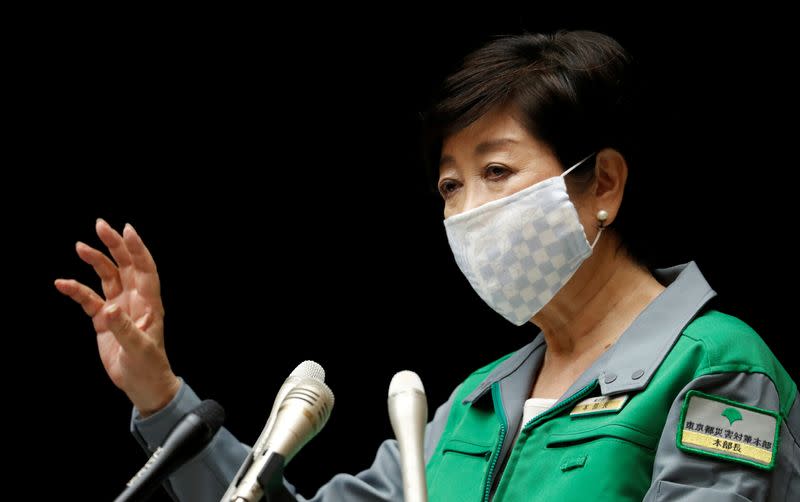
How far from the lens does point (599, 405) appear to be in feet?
6.81

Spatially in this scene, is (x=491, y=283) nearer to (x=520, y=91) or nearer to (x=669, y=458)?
(x=520, y=91)

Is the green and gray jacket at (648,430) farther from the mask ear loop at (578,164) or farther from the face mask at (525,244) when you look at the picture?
the mask ear loop at (578,164)

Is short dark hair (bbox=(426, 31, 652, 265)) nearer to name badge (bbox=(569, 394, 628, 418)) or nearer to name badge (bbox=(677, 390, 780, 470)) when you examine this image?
name badge (bbox=(569, 394, 628, 418))

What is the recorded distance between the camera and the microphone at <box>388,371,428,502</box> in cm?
146

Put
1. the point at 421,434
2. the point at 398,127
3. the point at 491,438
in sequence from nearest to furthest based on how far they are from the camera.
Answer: the point at 421,434, the point at 491,438, the point at 398,127

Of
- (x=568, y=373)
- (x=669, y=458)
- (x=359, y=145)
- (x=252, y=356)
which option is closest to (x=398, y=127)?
(x=359, y=145)

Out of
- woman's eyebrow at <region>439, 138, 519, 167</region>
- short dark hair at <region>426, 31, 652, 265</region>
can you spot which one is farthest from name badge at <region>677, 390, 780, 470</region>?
woman's eyebrow at <region>439, 138, 519, 167</region>

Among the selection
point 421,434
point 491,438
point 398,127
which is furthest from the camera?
point 398,127

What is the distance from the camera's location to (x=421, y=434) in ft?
5.01

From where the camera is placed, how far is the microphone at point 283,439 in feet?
4.97

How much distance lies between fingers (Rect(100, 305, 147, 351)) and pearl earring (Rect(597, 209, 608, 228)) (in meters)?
0.94

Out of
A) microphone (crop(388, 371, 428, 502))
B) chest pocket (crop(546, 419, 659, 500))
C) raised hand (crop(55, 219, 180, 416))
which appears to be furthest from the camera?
raised hand (crop(55, 219, 180, 416))

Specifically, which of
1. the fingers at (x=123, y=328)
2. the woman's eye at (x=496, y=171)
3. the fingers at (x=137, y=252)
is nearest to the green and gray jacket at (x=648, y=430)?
the fingers at (x=123, y=328)

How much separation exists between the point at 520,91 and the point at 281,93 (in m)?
1.23
